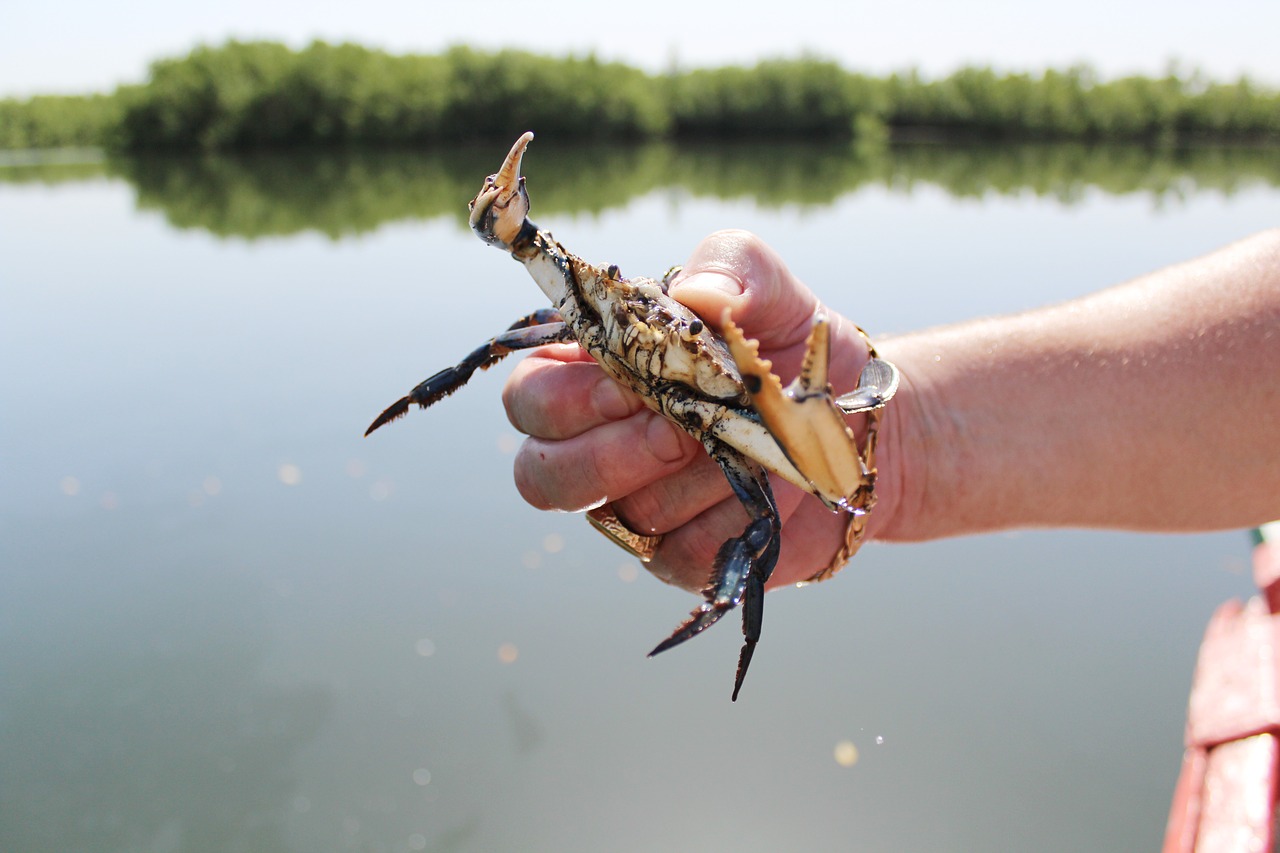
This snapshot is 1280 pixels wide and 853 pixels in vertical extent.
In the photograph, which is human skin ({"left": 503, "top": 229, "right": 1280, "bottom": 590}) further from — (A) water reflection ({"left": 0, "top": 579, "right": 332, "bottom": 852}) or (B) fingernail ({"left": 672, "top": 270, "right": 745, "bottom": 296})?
(A) water reflection ({"left": 0, "top": 579, "right": 332, "bottom": 852})

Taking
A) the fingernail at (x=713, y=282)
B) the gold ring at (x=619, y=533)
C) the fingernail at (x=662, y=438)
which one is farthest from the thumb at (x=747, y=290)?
the gold ring at (x=619, y=533)

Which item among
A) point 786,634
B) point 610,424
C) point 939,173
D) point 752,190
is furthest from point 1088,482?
point 939,173

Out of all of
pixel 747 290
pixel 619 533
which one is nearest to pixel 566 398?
pixel 619 533

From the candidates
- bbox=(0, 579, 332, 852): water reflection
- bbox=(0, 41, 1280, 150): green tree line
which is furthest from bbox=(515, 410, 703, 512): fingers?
bbox=(0, 41, 1280, 150): green tree line

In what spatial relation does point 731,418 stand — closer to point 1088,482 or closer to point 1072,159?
point 1088,482

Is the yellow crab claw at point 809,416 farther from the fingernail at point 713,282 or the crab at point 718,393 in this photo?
the fingernail at point 713,282
